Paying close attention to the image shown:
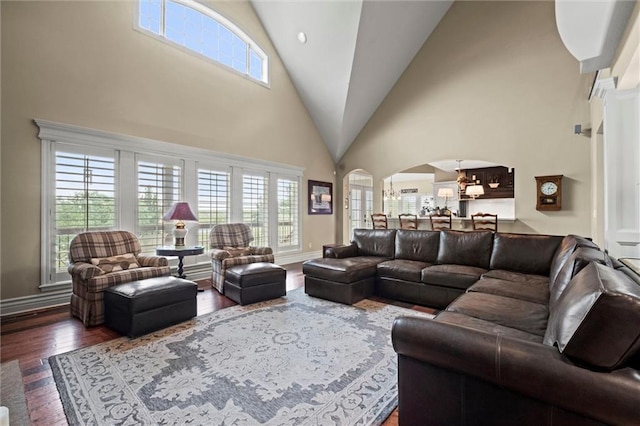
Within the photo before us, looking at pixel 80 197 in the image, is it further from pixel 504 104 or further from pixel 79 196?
pixel 504 104

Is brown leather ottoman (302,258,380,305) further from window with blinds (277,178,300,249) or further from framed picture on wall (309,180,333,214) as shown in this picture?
framed picture on wall (309,180,333,214)

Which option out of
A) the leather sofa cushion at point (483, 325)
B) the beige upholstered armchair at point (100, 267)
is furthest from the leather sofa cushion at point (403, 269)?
the beige upholstered armchair at point (100, 267)

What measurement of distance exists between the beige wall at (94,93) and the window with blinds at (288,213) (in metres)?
1.14

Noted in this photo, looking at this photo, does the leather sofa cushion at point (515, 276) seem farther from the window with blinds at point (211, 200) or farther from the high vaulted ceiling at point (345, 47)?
the high vaulted ceiling at point (345, 47)

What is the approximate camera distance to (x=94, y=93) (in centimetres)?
408

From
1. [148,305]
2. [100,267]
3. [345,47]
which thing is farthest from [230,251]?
[345,47]

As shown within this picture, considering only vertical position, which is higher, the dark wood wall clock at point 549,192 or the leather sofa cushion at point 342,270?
the dark wood wall clock at point 549,192

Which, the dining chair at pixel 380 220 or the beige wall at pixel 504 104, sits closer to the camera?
the beige wall at pixel 504 104

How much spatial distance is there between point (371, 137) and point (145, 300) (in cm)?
648

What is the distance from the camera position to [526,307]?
225 cm

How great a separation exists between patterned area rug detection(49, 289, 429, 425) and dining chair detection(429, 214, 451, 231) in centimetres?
423

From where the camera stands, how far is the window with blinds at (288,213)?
686 cm

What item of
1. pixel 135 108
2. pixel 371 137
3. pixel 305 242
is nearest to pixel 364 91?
pixel 371 137

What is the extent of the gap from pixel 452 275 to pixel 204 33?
5.59m
